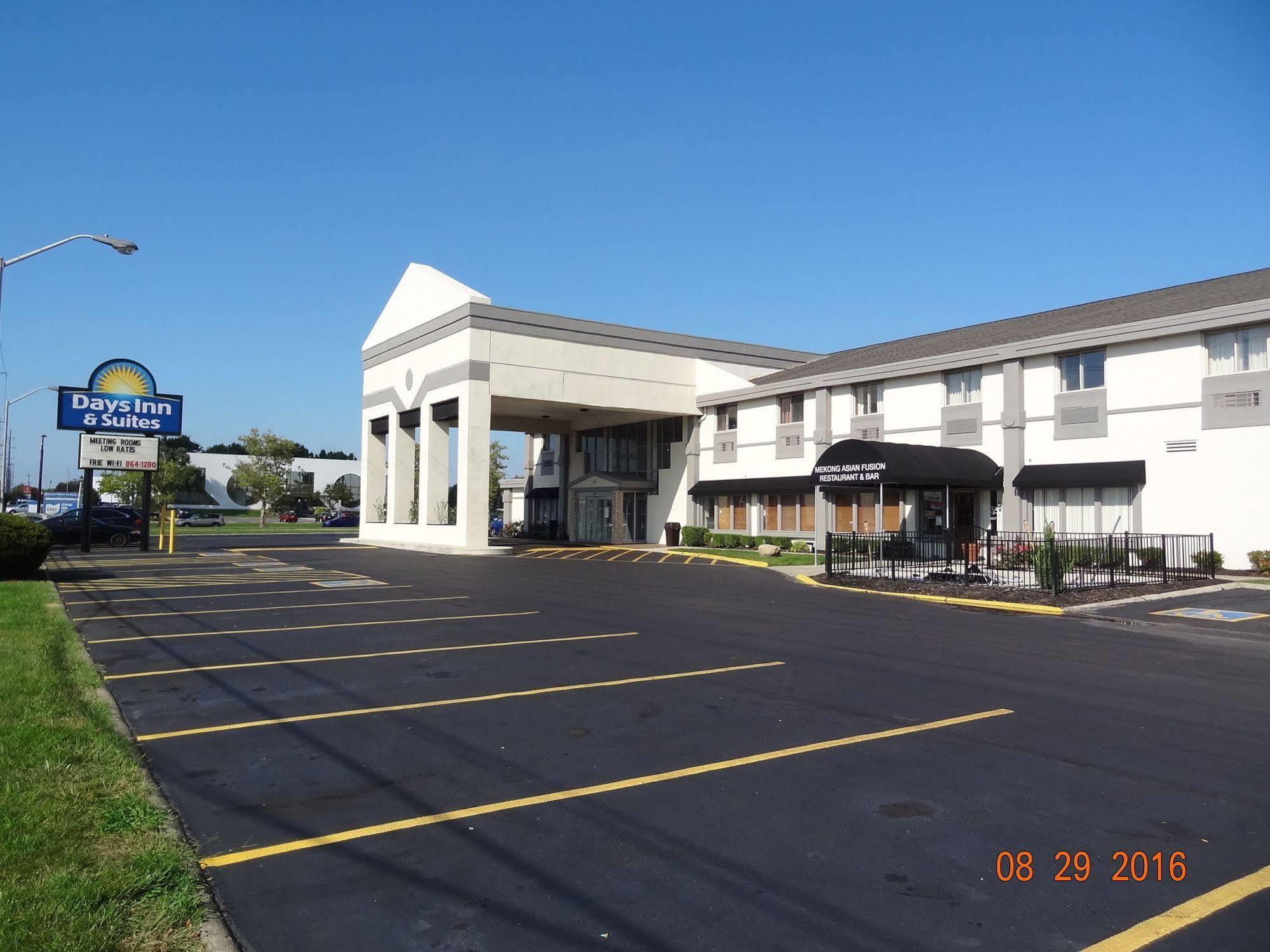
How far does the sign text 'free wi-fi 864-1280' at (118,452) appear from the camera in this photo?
108ft

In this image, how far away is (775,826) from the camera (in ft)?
17.1

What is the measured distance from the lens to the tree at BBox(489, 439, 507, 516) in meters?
74.1

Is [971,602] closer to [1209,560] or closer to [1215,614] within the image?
[1215,614]

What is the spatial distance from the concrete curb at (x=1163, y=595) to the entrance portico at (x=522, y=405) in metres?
23.0

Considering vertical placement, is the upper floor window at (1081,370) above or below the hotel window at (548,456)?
above

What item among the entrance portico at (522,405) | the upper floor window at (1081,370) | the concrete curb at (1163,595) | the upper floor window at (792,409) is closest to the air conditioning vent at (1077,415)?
the upper floor window at (1081,370)

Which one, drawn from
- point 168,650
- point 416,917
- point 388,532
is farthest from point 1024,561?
point 388,532

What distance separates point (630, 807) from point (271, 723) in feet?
12.2

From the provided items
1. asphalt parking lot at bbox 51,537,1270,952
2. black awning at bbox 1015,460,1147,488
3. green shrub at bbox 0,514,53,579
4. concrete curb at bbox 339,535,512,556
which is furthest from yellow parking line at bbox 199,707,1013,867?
concrete curb at bbox 339,535,512,556

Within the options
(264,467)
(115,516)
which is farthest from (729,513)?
(264,467)

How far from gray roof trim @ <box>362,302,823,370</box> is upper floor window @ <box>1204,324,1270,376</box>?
2295 cm

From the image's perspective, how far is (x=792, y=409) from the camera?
123ft

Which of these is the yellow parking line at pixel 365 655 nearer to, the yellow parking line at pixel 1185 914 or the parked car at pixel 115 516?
the yellow parking line at pixel 1185 914

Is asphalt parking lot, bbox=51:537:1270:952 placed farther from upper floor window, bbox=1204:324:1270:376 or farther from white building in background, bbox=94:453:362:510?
white building in background, bbox=94:453:362:510
